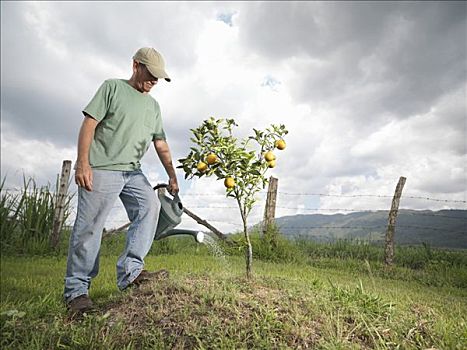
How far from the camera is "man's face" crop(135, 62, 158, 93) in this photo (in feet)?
12.2

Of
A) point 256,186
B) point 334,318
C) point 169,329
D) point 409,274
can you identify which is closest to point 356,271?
point 409,274

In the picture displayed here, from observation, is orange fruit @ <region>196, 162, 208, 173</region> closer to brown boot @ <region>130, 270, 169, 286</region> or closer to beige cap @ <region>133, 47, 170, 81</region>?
beige cap @ <region>133, 47, 170, 81</region>

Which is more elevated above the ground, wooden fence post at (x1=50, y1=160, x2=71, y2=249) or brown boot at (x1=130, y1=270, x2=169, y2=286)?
wooden fence post at (x1=50, y1=160, x2=71, y2=249)

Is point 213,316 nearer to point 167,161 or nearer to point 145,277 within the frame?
point 145,277

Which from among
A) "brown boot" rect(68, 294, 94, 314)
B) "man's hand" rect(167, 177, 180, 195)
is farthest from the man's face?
"brown boot" rect(68, 294, 94, 314)

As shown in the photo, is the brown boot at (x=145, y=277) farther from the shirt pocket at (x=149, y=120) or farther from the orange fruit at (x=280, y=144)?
the orange fruit at (x=280, y=144)

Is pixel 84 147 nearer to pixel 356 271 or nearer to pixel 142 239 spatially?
pixel 142 239

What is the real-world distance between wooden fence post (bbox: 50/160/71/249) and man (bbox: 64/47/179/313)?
606 cm

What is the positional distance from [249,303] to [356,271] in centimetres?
502

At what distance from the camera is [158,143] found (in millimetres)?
4145

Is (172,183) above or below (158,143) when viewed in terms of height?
below

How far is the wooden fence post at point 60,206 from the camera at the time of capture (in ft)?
30.1

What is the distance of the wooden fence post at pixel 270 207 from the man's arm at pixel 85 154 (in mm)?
6047

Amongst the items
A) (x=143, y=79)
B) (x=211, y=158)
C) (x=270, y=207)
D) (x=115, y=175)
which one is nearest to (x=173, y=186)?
(x=211, y=158)
